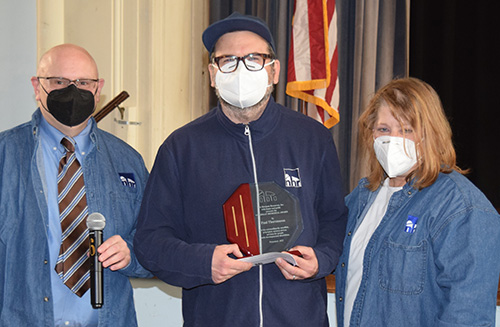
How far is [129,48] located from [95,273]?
2.78 metres

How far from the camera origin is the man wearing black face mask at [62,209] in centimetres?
199

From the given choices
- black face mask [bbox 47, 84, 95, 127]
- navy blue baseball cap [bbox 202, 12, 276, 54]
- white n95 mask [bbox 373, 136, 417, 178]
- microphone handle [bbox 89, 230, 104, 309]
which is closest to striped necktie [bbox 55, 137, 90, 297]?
black face mask [bbox 47, 84, 95, 127]

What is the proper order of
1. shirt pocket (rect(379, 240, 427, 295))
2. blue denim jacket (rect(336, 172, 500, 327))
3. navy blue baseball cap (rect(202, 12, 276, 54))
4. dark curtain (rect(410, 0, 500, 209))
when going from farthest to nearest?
dark curtain (rect(410, 0, 500, 209)) → navy blue baseball cap (rect(202, 12, 276, 54)) → shirt pocket (rect(379, 240, 427, 295)) → blue denim jacket (rect(336, 172, 500, 327))

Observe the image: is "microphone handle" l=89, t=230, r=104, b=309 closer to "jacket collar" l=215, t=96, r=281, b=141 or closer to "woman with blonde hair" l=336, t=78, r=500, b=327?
"jacket collar" l=215, t=96, r=281, b=141

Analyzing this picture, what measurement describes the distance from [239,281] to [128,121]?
265cm

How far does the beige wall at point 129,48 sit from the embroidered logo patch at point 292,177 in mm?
2530

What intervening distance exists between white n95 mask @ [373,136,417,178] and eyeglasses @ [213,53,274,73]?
0.53m

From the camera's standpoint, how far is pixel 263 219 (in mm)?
1809

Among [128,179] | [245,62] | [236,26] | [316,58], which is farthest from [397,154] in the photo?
[316,58]

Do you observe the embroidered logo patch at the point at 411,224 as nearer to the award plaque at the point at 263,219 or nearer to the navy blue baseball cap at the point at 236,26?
the award plaque at the point at 263,219

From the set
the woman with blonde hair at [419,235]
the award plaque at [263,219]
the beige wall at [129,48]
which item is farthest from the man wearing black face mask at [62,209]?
the beige wall at [129,48]

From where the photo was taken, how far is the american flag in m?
4.09

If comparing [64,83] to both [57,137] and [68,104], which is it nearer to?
[68,104]

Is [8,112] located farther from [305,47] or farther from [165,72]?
[305,47]
